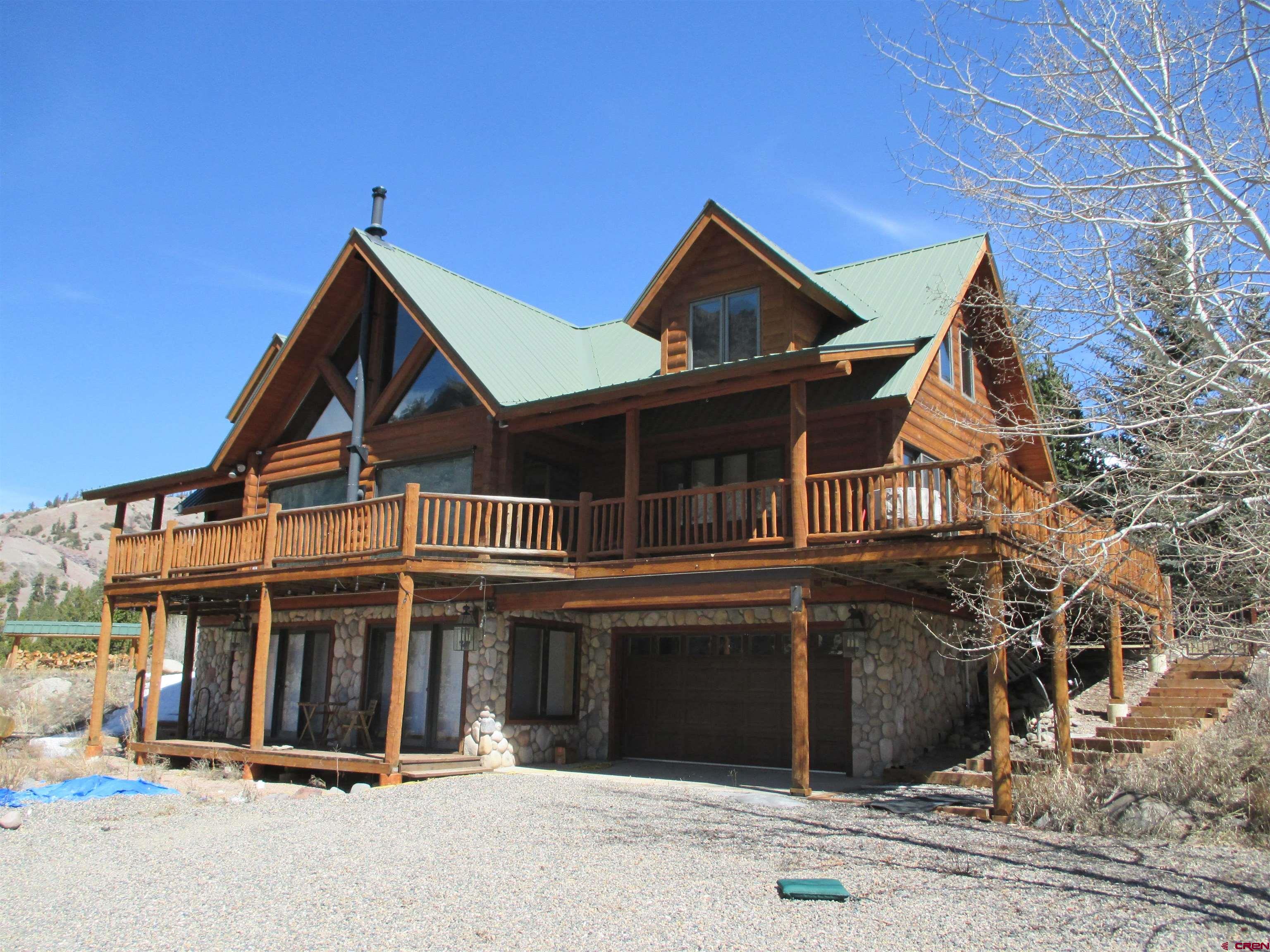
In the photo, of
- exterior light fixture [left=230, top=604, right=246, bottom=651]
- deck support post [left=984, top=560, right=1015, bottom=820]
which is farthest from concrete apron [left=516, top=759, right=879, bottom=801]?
exterior light fixture [left=230, top=604, right=246, bottom=651]

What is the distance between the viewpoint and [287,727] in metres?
20.4

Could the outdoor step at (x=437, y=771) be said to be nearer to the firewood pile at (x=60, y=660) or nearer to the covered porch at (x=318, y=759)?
the covered porch at (x=318, y=759)

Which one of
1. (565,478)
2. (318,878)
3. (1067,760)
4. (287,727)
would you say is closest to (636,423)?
(565,478)

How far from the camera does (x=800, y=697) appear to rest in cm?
1323

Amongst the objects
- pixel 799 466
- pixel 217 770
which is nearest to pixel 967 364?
pixel 799 466

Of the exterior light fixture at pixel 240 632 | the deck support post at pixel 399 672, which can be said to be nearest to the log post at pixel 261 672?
the deck support post at pixel 399 672

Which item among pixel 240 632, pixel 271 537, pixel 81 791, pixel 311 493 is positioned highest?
pixel 311 493

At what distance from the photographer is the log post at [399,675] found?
14.7 m

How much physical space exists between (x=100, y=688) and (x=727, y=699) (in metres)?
12.4

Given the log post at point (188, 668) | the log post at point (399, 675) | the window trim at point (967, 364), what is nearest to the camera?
the log post at point (399, 675)

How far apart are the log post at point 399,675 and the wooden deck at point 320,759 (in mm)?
139

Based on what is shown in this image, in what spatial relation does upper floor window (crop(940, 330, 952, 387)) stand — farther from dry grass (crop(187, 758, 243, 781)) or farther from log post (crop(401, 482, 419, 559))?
dry grass (crop(187, 758, 243, 781))

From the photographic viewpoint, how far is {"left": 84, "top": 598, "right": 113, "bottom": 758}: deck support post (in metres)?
19.7

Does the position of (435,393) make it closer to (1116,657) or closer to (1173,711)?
(1116,657)
